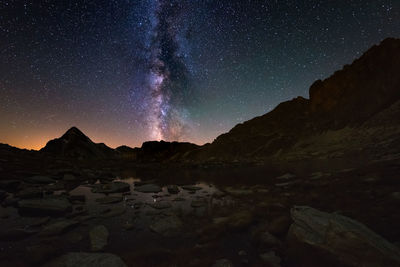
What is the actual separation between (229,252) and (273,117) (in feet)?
337

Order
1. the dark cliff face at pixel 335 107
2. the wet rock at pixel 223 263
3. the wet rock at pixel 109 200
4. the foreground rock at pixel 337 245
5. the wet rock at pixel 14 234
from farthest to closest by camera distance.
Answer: the dark cliff face at pixel 335 107, the wet rock at pixel 109 200, the wet rock at pixel 14 234, the wet rock at pixel 223 263, the foreground rock at pixel 337 245

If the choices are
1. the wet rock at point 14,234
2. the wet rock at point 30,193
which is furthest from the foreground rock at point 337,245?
the wet rock at point 30,193

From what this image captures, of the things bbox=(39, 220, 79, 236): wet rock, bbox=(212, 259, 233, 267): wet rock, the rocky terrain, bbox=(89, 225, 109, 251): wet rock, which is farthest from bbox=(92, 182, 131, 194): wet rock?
bbox=(212, 259, 233, 267): wet rock

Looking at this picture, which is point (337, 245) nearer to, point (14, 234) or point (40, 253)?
point (40, 253)

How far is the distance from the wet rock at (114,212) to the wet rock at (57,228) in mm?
1271

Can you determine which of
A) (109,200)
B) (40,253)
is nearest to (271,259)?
(40,253)

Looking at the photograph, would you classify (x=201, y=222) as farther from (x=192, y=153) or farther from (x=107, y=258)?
(x=192, y=153)

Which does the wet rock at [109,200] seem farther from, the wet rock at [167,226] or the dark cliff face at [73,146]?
the dark cliff face at [73,146]

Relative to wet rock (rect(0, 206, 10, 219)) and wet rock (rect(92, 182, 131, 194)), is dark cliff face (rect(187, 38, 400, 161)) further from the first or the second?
wet rock (rect(0, 206, 10, 219))

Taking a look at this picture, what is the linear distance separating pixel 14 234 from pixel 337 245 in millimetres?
8337

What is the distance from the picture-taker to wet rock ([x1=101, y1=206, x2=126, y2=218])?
7560mm

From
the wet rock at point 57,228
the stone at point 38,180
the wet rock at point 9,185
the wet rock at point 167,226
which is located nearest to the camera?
the wet rock at point 57,228

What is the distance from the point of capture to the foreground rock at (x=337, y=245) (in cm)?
396

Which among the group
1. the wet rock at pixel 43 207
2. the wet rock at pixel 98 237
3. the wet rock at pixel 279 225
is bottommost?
the wet rock at pixel 279 225
